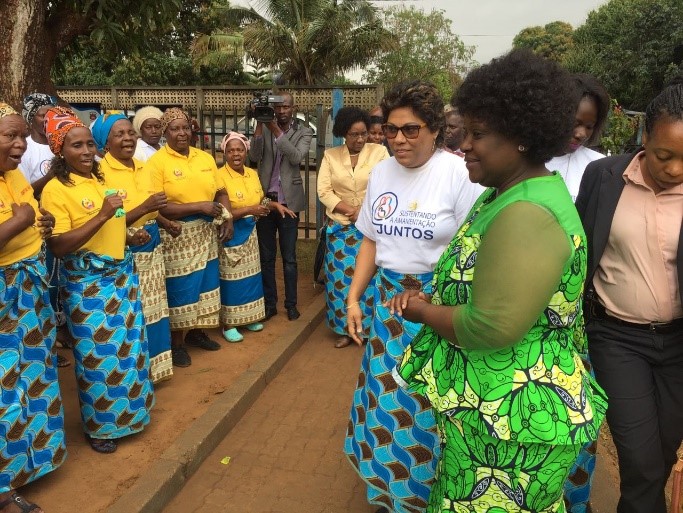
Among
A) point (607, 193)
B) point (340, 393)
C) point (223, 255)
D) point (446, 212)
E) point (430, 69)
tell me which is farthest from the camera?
point (430, 69)

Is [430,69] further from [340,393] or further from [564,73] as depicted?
[564,73]

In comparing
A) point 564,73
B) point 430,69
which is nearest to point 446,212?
point 564,73

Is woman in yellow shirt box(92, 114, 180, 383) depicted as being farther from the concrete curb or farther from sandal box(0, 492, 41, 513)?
sandal box(0, 492, 41, 513)

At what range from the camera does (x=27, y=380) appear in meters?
2.73

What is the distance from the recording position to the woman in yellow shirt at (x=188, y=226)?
4180mm

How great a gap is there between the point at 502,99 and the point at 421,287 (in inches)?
43.0

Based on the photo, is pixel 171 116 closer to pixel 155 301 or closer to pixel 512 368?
pixel 155 301

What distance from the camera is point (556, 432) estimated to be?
1.59 metres

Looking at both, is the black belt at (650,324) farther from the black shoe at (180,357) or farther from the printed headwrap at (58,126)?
the black shoe at (180,357)

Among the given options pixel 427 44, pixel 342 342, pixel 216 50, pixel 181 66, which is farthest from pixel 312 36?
pixel 342 342

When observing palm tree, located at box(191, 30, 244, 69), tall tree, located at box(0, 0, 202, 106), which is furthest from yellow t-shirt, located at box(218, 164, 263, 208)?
palm tree, located at box(191, 30, 244, 69)

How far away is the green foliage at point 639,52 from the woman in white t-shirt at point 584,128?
19329 mm

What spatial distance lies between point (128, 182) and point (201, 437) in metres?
1.60

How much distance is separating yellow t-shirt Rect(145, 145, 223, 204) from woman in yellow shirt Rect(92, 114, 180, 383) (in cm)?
23
